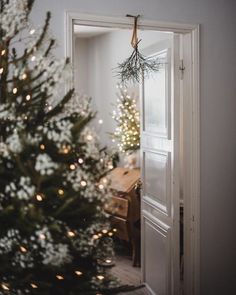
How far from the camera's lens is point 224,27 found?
10.8 feet

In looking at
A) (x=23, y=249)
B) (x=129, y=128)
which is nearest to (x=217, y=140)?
(x=129, y=128)

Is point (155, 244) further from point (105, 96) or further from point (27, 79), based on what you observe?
point (105, 96)

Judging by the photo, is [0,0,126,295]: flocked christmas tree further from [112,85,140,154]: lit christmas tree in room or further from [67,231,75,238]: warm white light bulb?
[112,85,140,154]: lit christmas tree in room

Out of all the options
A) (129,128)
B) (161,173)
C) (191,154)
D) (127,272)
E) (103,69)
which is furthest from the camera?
(103,69)

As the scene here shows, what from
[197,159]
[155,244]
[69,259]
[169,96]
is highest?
[169,96]

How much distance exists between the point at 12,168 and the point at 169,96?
1833 millimetres

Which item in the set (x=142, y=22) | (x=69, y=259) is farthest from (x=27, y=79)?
(x=142, y=22)

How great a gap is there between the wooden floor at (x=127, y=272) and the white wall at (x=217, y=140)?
2.81ft

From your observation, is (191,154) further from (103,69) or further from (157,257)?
(103,69)

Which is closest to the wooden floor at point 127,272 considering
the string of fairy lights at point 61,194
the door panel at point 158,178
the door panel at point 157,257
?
the door panel at point 157,257

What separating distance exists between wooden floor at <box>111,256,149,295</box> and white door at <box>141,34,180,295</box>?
0.32 metres

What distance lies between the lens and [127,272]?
463cm

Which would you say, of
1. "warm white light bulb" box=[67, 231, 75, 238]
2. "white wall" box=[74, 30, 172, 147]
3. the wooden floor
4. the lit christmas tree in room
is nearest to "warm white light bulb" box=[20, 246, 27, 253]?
"warm white light bulb" box=[67, 231, 75, 238]

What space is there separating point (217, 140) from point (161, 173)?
1.80ft
